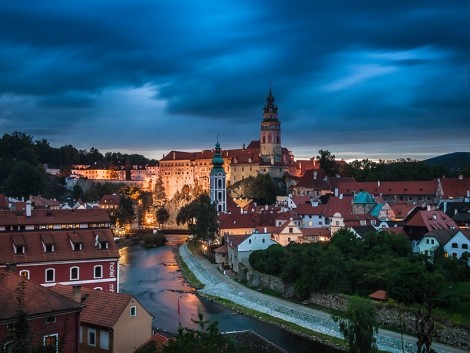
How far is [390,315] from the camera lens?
26.4 m

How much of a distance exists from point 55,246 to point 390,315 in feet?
50.1

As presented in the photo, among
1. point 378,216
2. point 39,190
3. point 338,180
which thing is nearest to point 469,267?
point 378,216

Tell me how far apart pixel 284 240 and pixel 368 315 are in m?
24.6

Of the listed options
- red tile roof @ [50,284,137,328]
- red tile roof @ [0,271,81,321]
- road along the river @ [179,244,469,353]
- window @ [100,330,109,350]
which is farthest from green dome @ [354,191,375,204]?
red tile roof @ [0,271,81,321]

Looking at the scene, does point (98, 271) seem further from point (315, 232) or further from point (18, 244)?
point (315, 232)

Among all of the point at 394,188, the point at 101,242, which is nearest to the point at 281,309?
the point at 101,242

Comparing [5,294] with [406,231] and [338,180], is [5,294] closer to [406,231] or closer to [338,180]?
[406,231]

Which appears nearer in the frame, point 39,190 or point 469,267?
point 469,267

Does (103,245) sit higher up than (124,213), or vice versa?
(103,245)

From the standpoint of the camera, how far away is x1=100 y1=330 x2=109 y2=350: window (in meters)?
16.9

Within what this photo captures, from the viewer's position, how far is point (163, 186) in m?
113

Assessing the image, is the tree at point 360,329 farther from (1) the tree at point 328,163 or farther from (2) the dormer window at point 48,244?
(1) the tree at point 328,163

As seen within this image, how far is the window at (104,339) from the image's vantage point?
664 inches

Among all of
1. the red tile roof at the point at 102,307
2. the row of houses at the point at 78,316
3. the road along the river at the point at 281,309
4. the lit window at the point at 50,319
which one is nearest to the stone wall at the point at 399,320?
the road along the river at the point at 281,309
